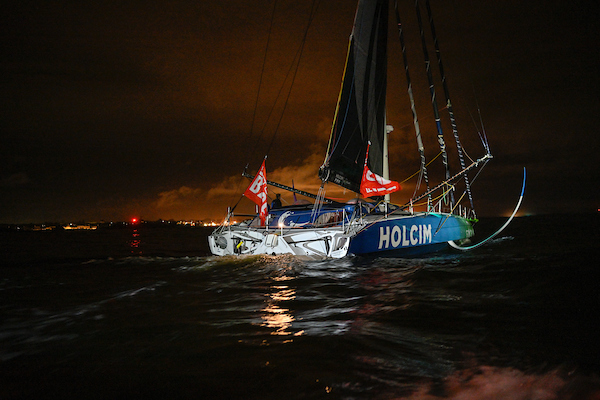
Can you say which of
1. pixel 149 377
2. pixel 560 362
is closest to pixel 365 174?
pixel 560 362

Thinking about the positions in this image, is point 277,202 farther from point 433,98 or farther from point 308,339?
point 308,339

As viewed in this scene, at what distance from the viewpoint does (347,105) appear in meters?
14.0

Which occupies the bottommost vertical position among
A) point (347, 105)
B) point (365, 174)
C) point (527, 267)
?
point (527, 267)

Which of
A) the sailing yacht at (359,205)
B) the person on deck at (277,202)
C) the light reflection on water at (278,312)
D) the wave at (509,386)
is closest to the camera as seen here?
the wave at (509,386)

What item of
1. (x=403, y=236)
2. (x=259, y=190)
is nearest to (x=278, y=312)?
(x=259, y=190)

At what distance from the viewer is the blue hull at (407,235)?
1071 cm

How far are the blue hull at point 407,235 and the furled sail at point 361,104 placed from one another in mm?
2622

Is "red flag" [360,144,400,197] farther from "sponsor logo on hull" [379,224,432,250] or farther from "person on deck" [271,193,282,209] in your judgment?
"person on deck" [271,193,282,209]

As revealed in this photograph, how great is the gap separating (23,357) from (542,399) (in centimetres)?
526

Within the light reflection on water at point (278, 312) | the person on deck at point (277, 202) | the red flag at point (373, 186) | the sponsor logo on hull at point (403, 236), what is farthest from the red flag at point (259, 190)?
the person on deck at point (277, 202)

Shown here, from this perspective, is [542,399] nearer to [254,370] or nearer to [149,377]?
[254,370]

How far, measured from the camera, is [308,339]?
4195mm

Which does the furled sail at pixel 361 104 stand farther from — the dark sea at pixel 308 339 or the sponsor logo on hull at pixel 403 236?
the dark sea at pixel 308 339

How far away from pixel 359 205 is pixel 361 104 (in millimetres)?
4738
